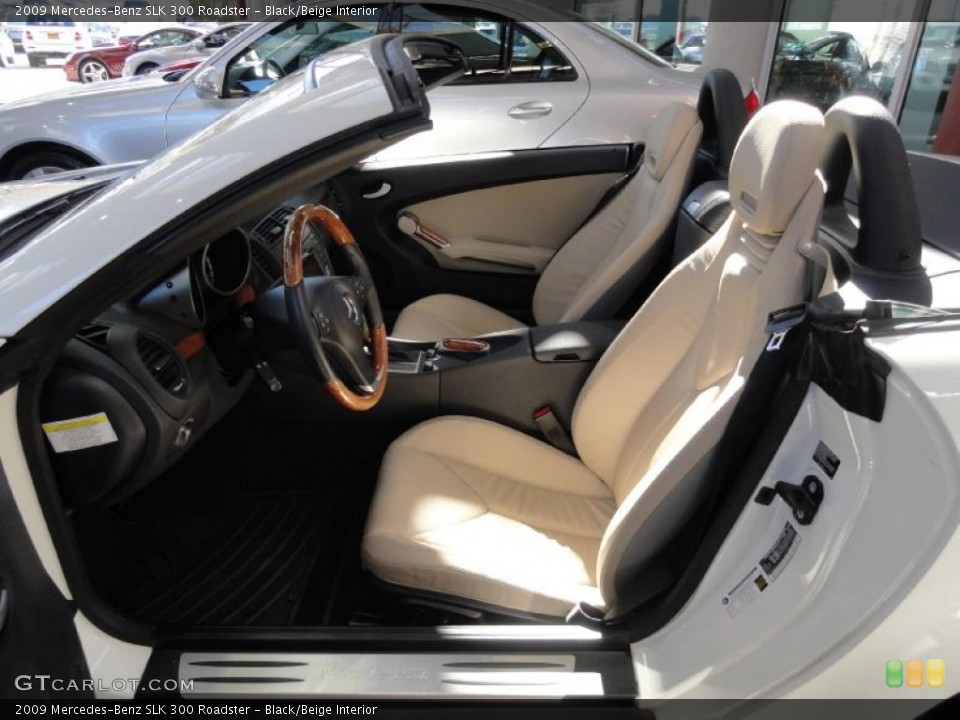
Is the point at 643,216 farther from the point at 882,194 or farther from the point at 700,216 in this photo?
the point at 882,194

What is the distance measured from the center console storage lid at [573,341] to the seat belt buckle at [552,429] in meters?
0.13

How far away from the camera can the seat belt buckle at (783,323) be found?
94 cm

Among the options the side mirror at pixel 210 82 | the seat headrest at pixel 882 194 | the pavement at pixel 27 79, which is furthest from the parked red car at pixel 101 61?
the seat headrest at pixel 882 194

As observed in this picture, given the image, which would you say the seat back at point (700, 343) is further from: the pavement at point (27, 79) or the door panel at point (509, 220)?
the pavement at point (27, 79)

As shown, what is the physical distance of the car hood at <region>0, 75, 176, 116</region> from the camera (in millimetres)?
3350

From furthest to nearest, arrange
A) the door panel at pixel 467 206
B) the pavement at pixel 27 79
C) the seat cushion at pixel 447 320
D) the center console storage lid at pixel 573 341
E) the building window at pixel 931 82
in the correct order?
the pavement at pixel 27 79, the building window at pixel 931 82, the door panel at pixel 467 206, the seat cushion at pixel 447 320, the center console storage lid at pixel 573 341

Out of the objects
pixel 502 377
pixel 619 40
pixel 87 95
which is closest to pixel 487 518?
pixel 502 377

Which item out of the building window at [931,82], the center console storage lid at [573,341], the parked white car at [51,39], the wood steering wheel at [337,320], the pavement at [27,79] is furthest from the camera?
the parked white car at [51,39]

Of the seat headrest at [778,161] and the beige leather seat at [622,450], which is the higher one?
the seat headrest at [778,161]

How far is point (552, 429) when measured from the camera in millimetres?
1600

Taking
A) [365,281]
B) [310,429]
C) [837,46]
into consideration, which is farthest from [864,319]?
[837,46]

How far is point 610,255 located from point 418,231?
0.90 m

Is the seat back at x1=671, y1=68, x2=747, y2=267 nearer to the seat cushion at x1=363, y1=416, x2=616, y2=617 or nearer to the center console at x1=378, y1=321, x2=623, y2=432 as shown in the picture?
the center console at x1=378, y1=321, x2=623, y2=432

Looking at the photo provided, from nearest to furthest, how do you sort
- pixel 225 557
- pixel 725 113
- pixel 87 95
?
pixel 225 557 < pixel 725 113 < pixel 87 95
